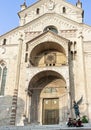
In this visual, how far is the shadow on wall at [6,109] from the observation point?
18812mm

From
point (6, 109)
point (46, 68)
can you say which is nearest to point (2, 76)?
point (6, 109)

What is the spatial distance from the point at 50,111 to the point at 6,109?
3.98 metres

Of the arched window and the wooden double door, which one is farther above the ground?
the arched window

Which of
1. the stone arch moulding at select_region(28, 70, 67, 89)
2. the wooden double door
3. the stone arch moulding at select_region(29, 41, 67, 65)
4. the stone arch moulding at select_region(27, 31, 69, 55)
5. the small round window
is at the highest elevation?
the small round window

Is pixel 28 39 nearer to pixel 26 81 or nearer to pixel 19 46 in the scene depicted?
pixel 19 46

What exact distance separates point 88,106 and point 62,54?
6.08 metres

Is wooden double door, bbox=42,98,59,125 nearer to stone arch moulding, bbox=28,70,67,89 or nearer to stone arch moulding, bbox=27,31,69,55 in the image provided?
stone arch moulding, bbox=28,70,67,89

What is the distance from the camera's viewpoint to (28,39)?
73.7 ft

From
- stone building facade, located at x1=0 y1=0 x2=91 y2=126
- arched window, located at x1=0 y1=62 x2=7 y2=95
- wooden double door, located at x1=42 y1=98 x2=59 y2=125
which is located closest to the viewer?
stone building facade, located at x1=0 y1=0 x2=91 y2=126

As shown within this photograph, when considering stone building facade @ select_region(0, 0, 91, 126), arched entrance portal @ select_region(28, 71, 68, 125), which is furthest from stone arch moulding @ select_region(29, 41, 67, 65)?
arched entrance portal @ select_region(28, 71, 68, 125)

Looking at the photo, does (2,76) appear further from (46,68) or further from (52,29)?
(52,29)

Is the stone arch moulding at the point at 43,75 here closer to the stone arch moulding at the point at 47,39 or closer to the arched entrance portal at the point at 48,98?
the arched entrance portal at the point at 48,98

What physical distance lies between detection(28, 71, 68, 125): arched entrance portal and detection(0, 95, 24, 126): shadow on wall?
3.33ft

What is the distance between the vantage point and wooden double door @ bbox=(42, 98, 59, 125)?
63.7ft
